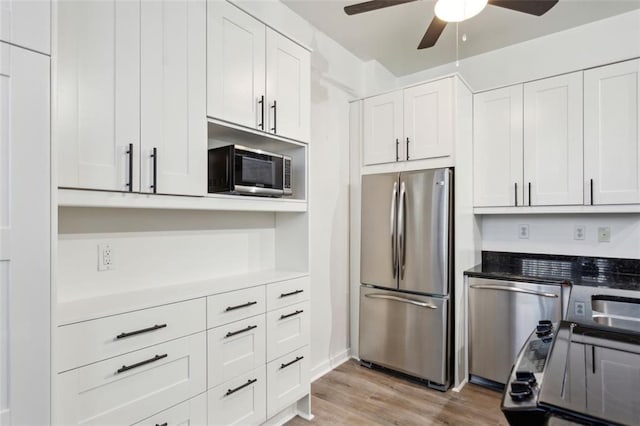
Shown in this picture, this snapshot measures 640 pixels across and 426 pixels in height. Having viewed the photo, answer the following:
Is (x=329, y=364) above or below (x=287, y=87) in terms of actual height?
below

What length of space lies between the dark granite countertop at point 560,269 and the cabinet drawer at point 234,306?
175 cm

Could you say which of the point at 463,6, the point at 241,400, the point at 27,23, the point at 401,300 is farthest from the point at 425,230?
the point at 27,23

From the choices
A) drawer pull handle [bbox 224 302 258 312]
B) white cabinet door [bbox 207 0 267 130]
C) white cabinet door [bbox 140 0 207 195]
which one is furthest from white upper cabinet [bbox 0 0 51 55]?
drawer pull handle [bbox 224 302 258 312]

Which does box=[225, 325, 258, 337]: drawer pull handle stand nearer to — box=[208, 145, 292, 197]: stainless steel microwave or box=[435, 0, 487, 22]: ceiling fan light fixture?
box=[208, 145, 292, 197]: stainless steel microwave

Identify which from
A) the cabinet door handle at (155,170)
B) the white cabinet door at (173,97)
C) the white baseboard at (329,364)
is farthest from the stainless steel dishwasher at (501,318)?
the cabinet door handle at (155,170)

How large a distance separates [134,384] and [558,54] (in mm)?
3952

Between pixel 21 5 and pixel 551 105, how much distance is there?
3188 millimetres

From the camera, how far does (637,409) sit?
0.73 metres

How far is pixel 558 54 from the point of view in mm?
3045

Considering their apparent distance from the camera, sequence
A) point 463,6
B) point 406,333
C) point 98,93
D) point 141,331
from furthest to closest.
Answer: point 406,333 < point 463,6 < point 141,331 < point 98,93

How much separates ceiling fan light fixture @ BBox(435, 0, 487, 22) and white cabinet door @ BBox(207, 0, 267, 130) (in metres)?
1.03

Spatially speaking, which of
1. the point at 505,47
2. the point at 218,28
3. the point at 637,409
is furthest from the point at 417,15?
the point at 637,409

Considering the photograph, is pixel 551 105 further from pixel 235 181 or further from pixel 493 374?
pixel 235 181

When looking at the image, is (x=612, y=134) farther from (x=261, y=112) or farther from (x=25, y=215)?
(x=25, y=215)
